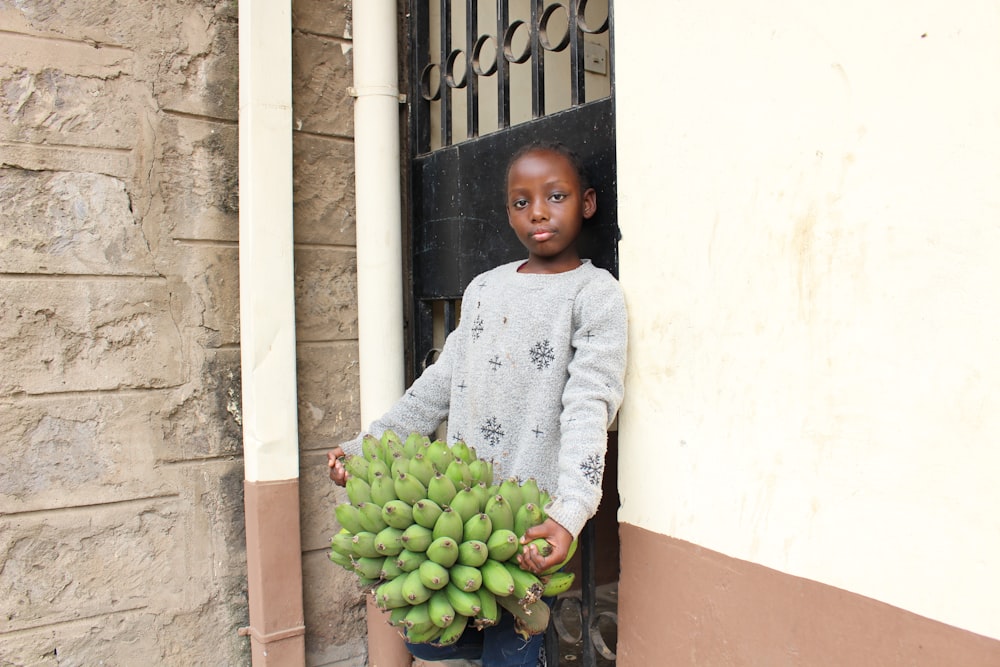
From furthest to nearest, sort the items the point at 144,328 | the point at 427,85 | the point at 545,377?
the point at 427,85 → the point at 144,328 → the point at 545,377

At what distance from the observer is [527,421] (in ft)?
6.93

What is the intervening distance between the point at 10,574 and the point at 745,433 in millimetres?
2432

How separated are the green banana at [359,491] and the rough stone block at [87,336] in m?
1.19

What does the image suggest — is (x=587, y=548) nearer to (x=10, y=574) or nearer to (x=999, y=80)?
(x=999, y=80)

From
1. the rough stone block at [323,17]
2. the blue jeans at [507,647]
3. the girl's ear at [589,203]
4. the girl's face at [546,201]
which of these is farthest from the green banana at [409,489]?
the rough stone block at [323,17]

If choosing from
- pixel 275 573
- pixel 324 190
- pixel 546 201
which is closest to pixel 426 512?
pixel 546 201

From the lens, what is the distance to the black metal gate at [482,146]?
230cm

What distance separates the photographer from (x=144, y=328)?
2.80 m

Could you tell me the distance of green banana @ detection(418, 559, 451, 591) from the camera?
5.67 feet

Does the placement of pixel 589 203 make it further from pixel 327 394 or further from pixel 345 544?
pixel 327 394

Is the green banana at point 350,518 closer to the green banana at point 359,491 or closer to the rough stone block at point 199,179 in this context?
the green banana at point 359,491

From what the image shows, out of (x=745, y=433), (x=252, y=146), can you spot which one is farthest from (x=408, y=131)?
(x=745, y=433)

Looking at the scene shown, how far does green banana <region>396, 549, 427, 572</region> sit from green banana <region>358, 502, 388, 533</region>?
0.10 meters

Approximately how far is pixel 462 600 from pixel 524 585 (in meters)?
0.15
